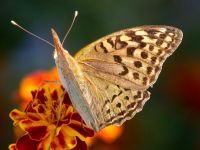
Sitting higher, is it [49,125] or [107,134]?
[49,125]

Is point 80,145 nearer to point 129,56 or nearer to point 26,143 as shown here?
point 26,143

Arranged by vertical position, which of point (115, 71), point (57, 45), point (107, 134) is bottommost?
point (107, 134)

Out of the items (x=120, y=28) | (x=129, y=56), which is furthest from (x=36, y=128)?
(x=120, y=28)

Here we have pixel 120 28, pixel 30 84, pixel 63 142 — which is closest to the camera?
pixel 63 142

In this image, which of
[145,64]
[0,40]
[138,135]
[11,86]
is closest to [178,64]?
[138,135]

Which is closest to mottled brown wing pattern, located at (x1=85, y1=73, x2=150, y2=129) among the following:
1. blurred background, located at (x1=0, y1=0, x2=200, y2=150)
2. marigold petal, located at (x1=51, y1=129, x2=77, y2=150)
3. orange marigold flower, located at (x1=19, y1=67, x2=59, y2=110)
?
marigold petal, located at (x1=51, y1=129, x2=77, y2=150)

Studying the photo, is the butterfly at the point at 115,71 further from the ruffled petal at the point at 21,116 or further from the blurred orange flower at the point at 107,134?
the blurred orange flower at the point at 107,134

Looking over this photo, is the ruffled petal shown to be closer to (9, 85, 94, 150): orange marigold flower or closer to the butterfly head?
(9, 85, 94, 150): orange marigold flower
